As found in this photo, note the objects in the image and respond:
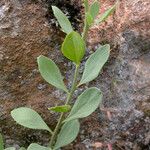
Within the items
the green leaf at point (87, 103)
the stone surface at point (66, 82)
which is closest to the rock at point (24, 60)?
the stone surface at point (66, 82)

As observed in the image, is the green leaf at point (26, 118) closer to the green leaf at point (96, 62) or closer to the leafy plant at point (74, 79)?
the leafy plant at point (74, 79)

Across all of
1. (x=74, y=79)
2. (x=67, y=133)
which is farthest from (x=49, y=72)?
(x=67, y=133)

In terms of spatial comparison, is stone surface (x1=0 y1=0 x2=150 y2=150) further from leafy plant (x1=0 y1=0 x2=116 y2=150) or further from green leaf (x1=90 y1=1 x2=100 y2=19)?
green leaf (x1=90 y1=1 x2=100 y2=19)

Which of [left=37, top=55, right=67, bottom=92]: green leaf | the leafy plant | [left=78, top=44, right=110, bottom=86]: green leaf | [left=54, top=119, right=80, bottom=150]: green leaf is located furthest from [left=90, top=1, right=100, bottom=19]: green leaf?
[left=54, top=119, right=80, bottom=150]: green leaf

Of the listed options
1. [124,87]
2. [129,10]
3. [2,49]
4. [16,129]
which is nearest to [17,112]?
[16,129]

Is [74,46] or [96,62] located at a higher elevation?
[74,46]

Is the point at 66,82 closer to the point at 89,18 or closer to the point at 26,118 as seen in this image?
the point at 26,118
